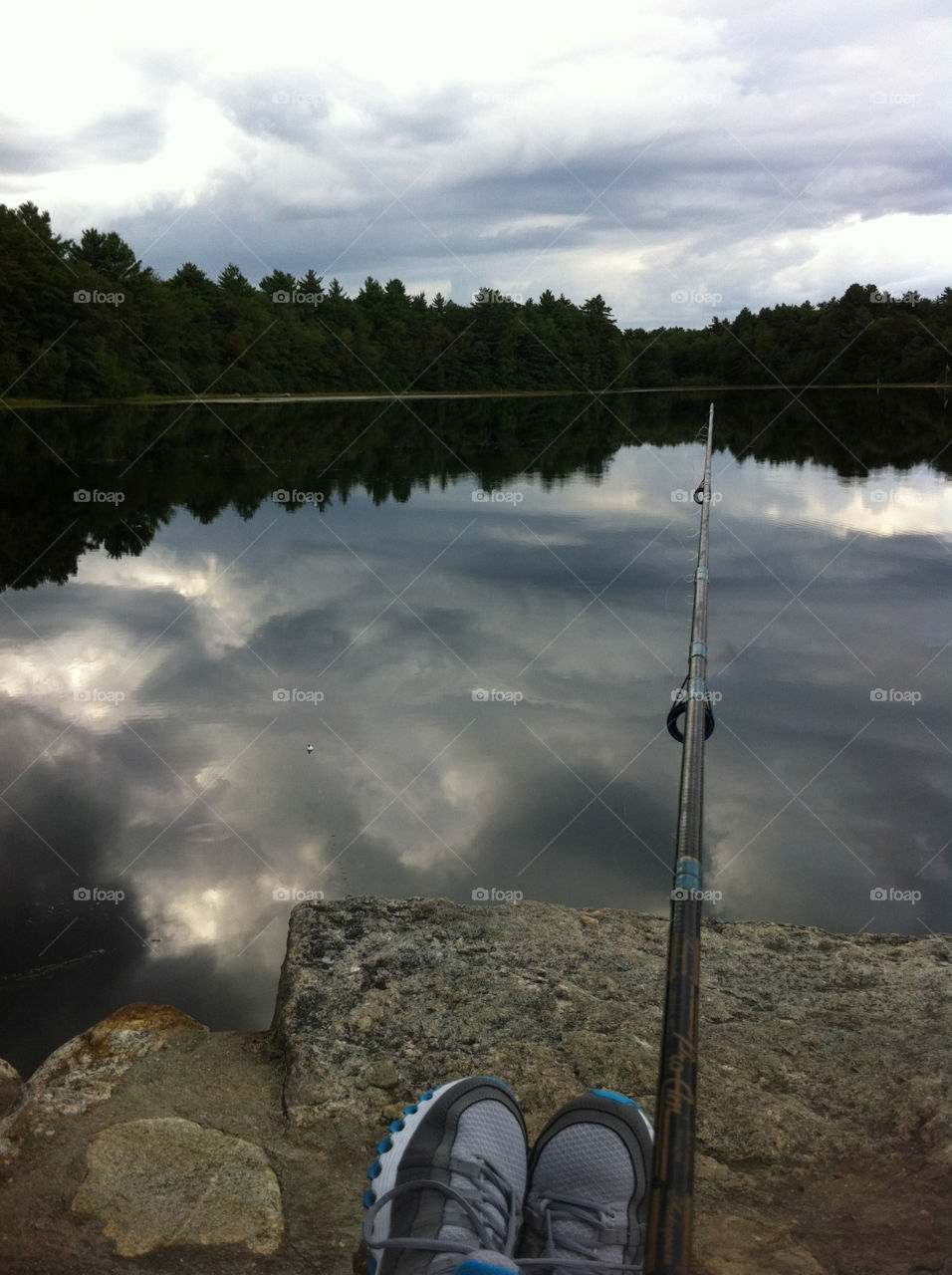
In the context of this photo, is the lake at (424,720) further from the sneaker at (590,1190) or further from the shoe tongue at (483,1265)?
the shoe tongue at (483,1265)

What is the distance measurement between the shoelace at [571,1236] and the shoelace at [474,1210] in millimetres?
73

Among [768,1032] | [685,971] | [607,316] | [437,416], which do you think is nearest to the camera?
[685,971]

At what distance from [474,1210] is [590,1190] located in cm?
36

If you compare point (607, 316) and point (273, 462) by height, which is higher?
point (607, 316)

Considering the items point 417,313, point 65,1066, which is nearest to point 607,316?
point 417,313

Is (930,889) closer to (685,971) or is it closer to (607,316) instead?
(685,971)

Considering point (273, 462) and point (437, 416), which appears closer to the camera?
point (273, 462)

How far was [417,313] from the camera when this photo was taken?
367 ft

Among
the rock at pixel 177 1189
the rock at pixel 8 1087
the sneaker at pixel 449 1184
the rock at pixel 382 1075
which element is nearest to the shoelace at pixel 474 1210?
the sneaker at pixel 449 1184

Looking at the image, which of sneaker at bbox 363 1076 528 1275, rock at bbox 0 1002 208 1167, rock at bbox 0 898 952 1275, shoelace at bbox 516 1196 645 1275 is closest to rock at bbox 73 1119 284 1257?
rock at bbox 0 898 952 1275

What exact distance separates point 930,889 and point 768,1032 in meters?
3.78

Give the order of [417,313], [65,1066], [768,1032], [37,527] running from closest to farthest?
[65,1066] → [768,1032] → [37,527] → [417,313]

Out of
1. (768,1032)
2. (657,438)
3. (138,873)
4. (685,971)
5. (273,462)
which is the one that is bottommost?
(138,873)

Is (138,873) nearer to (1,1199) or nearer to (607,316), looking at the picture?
(1,1199)
